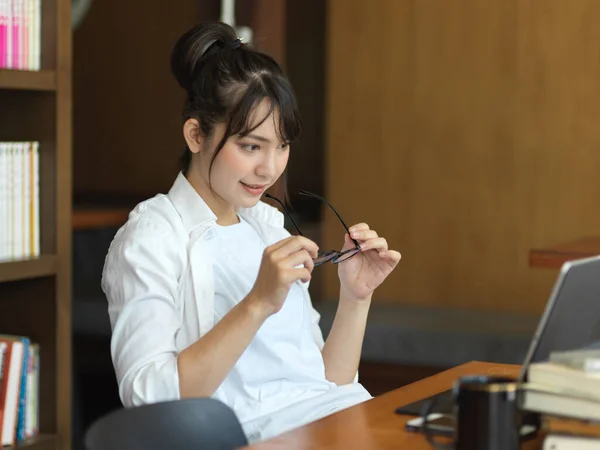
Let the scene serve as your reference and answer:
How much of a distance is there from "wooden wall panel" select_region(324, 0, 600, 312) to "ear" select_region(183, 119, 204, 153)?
8.09 feet

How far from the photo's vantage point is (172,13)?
188 inches

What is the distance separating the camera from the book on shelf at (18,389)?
283 centimetres

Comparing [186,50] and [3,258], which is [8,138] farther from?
[186,50]

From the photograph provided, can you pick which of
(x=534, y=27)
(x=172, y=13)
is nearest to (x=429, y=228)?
(x=534, y=27)

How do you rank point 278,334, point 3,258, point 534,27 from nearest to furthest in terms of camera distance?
1. point 278,334
2. point 3,258
3. point 534,27

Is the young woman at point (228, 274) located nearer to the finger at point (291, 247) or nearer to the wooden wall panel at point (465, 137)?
the finger at point (291, 247)

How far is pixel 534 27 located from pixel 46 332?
2.32 metres

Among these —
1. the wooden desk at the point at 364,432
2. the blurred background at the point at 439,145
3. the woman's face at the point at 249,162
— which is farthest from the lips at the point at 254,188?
the blurred background at the point at 439,145

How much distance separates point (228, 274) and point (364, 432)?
0.60m

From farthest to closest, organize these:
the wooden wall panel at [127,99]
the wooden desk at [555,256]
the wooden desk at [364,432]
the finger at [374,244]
A: the wooden wall panel at [127,99] < the wooden desk at [555,256] < the finger at [374,244] < the wooden desk at [364,432]

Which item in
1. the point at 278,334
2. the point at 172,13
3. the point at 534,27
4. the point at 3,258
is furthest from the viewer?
the point at 172,13

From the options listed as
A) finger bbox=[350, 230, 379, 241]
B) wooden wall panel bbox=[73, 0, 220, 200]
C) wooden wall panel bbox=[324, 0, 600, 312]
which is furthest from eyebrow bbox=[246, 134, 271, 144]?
wooden wall panel bbox=[73, 0, 220, 200]

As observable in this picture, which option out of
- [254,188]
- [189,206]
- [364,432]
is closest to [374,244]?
[254,188]

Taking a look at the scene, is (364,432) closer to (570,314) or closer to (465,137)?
(570,314)
